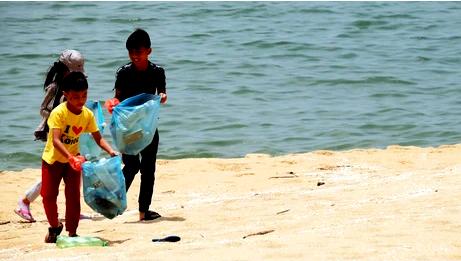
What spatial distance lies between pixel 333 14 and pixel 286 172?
13849mm

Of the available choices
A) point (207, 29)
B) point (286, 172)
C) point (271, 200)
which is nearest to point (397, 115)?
point (286, 172)

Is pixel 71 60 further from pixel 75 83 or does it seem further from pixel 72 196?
pixel 72 196

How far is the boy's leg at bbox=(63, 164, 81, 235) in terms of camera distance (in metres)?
6.68

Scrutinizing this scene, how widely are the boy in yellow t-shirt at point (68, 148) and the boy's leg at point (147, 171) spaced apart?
83cm

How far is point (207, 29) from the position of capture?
21.7m

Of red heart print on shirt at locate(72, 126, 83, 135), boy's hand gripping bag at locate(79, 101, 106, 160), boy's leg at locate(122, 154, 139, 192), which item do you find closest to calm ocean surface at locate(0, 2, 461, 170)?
boy's leg at locate(122, 154, 139, 192)

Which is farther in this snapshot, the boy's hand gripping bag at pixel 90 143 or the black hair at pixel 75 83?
the boy's hand gripping bag at pixel 90 143

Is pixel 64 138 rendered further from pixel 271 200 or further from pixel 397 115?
pixel 397 115

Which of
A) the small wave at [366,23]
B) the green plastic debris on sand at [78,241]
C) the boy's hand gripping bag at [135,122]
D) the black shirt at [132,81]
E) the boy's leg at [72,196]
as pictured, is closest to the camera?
the green plastic debris on sand at [78,241]

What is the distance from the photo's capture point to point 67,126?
6.54 meters

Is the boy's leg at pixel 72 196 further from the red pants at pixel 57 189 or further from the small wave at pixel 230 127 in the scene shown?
the small wave at pixel 230 127

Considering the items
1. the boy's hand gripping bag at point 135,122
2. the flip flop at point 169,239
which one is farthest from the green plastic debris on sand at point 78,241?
the boy's hand gripping bag at point 135,122

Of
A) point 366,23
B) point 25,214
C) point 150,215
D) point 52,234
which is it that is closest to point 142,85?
point 150,215

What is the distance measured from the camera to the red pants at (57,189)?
262 inches
